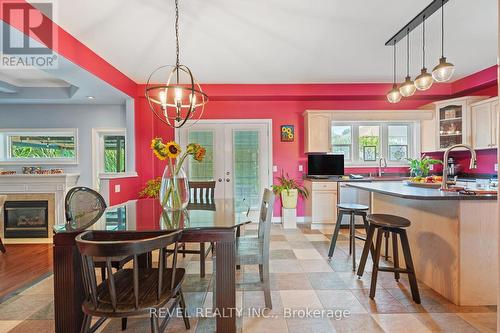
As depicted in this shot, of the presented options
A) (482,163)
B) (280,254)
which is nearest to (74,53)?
(280,254)

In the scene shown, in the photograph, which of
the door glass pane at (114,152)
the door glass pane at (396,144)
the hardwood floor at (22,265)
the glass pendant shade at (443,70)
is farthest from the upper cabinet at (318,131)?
the hardwood floor at (22,265)

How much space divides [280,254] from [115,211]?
80.2 inches

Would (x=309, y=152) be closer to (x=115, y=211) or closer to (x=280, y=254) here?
(x=280, y=254)

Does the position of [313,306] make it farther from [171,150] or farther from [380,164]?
[380,164]

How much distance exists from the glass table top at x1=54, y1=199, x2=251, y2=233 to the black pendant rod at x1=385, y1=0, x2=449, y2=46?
2.58 m

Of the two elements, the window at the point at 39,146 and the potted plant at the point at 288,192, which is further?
the window at the point at 39,146

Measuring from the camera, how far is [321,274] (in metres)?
2.57

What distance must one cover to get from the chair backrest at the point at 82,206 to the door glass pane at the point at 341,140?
417cm

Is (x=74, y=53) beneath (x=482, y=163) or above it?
above

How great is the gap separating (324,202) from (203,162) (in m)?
2.37

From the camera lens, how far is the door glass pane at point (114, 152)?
5168 millimetres

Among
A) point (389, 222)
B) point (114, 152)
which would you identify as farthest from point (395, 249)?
point (114, 152)

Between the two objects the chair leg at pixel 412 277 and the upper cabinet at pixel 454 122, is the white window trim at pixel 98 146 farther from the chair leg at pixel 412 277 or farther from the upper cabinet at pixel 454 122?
the upper cabinet at pixel 454 122

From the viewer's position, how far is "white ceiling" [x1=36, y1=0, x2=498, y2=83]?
2.30 m
